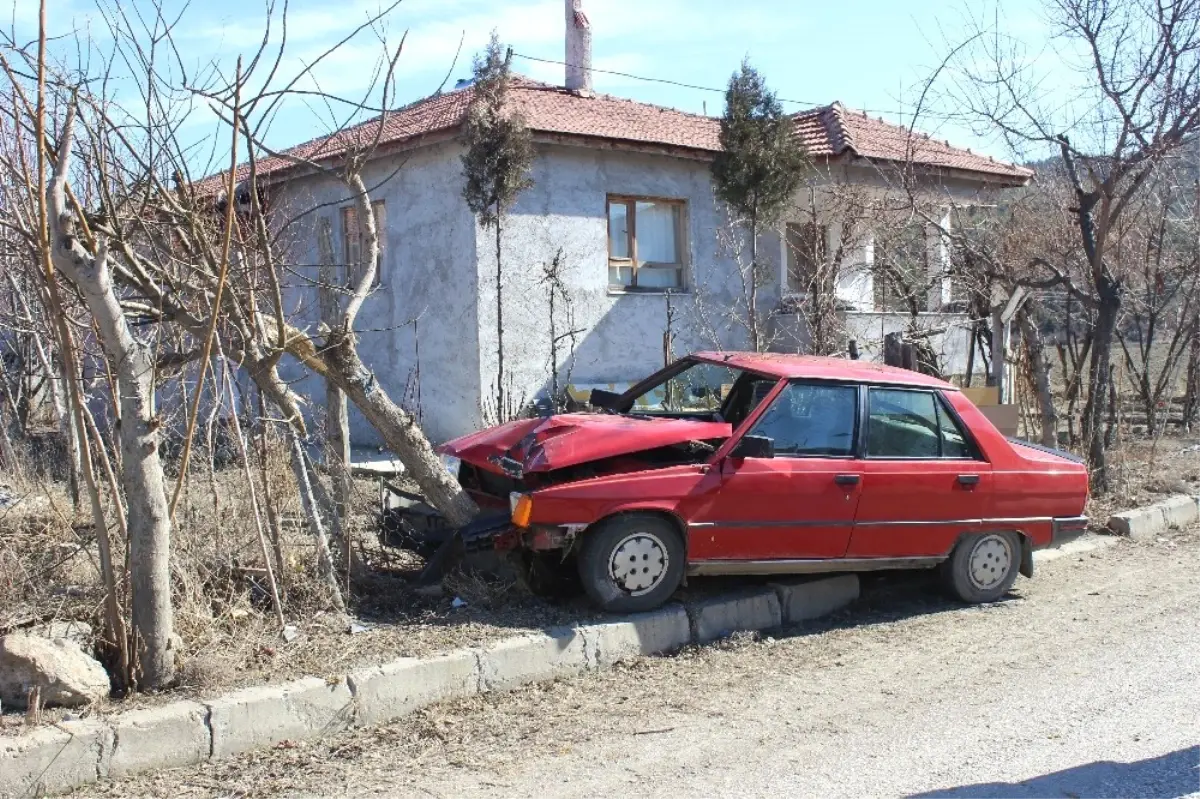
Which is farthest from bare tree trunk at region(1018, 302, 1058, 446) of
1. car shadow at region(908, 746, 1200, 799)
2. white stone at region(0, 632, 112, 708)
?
white stone at region(0, 632, 112, 708)

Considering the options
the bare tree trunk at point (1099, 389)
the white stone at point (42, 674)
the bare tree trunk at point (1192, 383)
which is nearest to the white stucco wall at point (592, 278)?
the bare tree trunk at point (1099, 389)

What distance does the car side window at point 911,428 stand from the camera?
7055mm

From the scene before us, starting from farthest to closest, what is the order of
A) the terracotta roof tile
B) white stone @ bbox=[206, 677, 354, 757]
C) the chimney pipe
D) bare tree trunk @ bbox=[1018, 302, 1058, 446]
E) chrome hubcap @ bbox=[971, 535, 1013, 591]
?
the chimney pipe → the terracotta roof tile → bare tree trunk @ bbox=[1018, 302, 1058, 446] → chrome hubcap @ bbox=[971, 535, 1013, 591] → white stone @ bbox=[206, 677, 354, 757]

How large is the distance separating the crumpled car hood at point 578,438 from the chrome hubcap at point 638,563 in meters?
0.53

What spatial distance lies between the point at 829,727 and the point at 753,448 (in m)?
1.81

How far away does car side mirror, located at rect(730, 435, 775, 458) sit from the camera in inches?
253

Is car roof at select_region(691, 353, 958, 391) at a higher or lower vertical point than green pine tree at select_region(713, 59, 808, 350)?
lower

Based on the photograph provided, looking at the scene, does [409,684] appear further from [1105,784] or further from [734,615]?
[1105,784]

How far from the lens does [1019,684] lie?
581 centimetres

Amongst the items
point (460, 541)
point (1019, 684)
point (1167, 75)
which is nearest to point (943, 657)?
point (1019, 684)

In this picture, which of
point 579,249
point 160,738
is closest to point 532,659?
point 160,738

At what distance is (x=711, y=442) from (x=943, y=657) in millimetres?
1868

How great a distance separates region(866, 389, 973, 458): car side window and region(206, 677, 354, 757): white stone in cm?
370

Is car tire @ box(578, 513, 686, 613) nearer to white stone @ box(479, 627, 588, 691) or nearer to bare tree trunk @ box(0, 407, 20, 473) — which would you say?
white stone @ box(479, 627, 588, 691)
